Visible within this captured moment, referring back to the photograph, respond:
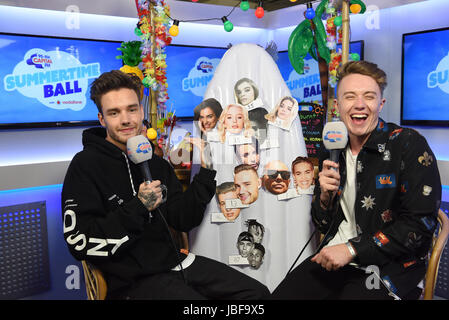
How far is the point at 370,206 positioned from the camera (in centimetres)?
158

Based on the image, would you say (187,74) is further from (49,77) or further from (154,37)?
(154,37)

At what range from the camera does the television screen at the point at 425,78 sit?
3018mm

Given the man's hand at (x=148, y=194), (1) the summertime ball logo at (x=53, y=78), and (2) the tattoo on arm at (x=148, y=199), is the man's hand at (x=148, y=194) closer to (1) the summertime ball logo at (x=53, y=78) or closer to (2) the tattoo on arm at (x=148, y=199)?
(2) the tattoo on arm at (x=148, y=199)

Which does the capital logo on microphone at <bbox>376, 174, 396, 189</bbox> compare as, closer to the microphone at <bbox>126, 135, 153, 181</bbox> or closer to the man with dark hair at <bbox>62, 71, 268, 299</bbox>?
the man with dark hair at <bbox>62, 71, 268, 299</bbox>

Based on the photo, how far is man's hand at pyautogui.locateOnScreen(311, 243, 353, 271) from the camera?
4.97ft

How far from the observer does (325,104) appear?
2.69 metres

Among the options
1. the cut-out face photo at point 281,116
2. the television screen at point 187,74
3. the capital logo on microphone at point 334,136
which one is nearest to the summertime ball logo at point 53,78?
the television screen at point 187,74


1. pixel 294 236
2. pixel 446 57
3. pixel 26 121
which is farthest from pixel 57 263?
pixel 446 57

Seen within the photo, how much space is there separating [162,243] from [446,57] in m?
2.50

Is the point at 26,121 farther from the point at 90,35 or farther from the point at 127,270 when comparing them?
the point at 127,270

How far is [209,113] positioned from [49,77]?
6.29 ft

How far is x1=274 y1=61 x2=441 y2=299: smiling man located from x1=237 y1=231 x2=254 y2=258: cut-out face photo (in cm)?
33

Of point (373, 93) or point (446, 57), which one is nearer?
point (373, 93)

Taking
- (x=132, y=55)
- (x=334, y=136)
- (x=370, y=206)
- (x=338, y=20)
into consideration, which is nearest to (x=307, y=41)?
(x=338, y=20)
